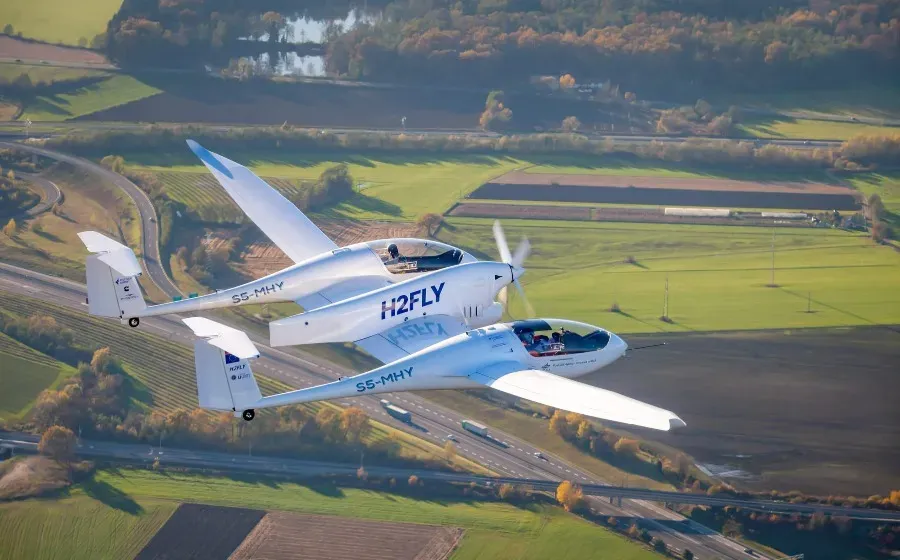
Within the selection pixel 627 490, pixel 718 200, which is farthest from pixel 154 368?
pixel 718 200

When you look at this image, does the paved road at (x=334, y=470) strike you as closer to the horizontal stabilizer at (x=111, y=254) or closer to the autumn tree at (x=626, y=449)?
the autumn tree at (x=626, y=449)

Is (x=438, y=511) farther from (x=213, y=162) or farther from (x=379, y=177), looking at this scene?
(x=379, y=177)

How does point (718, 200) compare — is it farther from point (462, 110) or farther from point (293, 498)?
point (293, 498)

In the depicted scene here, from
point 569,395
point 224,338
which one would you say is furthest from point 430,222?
point 224,338

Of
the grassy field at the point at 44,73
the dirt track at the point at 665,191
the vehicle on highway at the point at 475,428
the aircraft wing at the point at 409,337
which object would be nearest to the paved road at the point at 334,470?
the vehicle on highway at the point at 475,428

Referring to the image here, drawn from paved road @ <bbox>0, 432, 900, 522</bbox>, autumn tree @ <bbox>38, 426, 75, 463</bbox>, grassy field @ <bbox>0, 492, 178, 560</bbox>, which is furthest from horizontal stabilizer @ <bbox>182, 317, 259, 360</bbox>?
autumn tree @ <bbox>38, 426, 75, 463</bbox>
